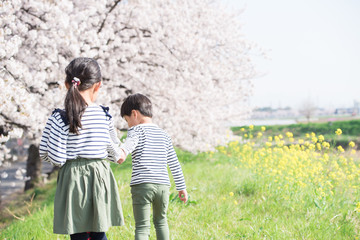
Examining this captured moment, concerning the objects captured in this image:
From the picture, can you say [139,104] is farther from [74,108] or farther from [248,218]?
[248,218]

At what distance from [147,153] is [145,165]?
3.7 inches

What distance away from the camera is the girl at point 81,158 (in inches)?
87.0

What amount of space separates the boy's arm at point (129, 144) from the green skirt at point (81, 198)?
0.22 metres

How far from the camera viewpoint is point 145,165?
266 cm

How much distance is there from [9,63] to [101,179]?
3.21m

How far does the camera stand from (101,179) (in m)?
2.29

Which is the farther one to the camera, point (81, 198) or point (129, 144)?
point (129, 144)

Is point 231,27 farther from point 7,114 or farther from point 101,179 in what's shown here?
point 101,179

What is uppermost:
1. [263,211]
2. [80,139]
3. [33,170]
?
[80,139]

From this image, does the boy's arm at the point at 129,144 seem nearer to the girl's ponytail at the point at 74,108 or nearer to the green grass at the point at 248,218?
the girl's ponytail at the point at 74,108

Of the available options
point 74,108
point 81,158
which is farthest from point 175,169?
point 74,108

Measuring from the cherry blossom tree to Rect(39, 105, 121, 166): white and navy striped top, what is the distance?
7.47ft

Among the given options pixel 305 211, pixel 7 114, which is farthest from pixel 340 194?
pixel 7 114

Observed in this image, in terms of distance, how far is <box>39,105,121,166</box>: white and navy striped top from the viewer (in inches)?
87.0
